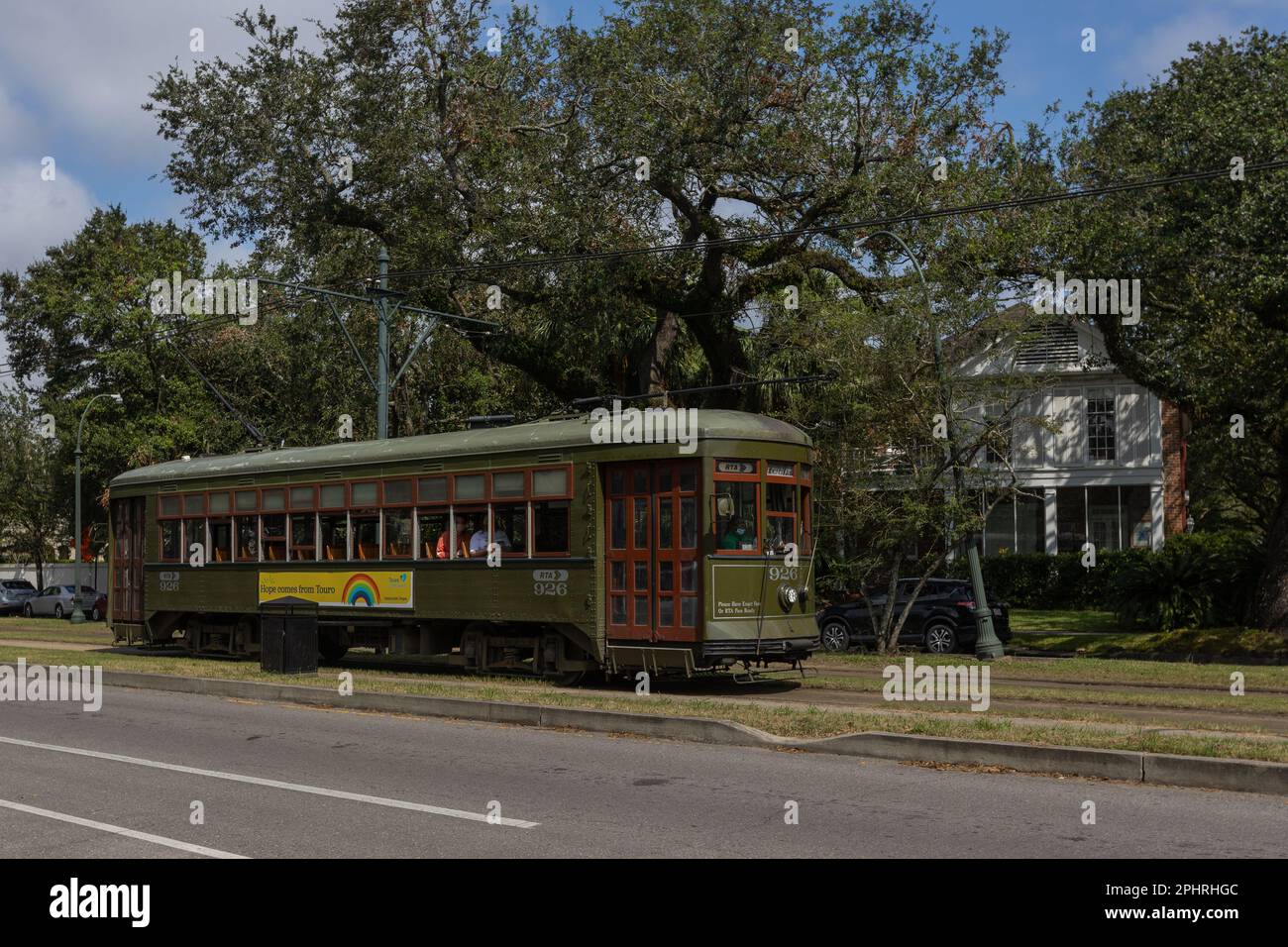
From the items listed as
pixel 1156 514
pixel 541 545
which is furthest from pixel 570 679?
pixel 1156 514

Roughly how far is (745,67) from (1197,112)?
8.67 meters

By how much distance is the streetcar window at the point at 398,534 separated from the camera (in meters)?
20.0

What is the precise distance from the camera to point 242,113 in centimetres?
3188

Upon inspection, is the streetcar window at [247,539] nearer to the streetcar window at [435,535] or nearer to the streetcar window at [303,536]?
the streetcar window at [303,536]

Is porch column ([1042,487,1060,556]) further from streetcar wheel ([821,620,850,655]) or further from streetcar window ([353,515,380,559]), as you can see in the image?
streetcar window ([353,515,380,559])

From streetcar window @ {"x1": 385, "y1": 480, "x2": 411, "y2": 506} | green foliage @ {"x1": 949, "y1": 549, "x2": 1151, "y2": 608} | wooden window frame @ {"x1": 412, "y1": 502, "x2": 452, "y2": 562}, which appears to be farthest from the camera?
green foliage @ {"x1": 949, "y1": 549, "x2": 1151, "y2": 608}

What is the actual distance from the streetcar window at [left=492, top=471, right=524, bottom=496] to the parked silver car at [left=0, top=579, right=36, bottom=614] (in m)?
43.8

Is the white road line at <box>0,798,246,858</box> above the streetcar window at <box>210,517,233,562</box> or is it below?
below

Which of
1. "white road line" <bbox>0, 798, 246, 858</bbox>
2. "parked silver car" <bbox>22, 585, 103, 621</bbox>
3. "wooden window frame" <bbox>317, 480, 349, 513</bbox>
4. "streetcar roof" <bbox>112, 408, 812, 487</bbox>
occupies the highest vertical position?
"streetcar roof" <bbox>112, 408, 812, 487</bbox>

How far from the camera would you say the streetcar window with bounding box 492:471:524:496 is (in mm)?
18312

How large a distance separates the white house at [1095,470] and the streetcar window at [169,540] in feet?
85.7

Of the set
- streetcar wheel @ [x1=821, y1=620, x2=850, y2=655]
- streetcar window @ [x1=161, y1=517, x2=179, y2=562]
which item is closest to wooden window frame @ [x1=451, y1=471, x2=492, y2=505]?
streetcar window @ [x1=161, y1=517, x2=179, y2=562]

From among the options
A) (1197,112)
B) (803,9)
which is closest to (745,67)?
(803,9)

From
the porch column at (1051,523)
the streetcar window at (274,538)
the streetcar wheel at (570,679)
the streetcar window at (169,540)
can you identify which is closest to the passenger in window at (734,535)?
the streetcar wheel at (570,679)
